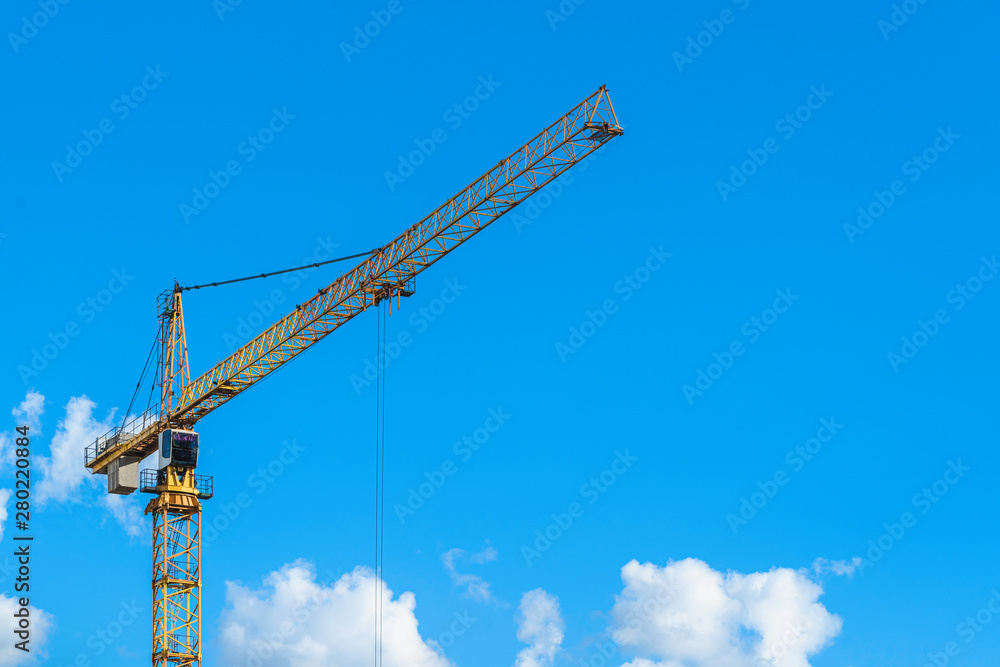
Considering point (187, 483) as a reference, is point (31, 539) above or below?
below

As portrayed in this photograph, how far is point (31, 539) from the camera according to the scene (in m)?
91.8

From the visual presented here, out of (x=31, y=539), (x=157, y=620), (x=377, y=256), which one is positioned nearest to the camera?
(x=31, y=539)

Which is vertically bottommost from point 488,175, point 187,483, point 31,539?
point 31,539

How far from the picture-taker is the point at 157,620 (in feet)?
345

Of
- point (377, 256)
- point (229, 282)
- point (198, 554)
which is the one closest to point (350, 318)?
point (377, 256)

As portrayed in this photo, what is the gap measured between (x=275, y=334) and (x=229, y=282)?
291 inches

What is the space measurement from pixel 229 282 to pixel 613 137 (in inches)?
1196

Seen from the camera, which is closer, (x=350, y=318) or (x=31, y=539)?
(x=31, y=539)

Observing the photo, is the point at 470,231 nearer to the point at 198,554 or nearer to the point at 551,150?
the point at 551,150

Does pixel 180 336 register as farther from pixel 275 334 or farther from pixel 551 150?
pixel 551 150

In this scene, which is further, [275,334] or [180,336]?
[180,336]

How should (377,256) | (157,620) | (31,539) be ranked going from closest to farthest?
(31,539), (377,256), (157,620)

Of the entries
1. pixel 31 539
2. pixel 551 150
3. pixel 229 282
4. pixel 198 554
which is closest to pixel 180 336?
pixel 229 282

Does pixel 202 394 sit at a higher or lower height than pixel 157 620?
higher
